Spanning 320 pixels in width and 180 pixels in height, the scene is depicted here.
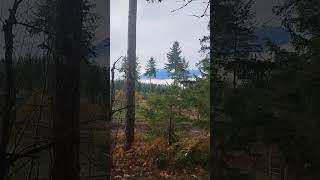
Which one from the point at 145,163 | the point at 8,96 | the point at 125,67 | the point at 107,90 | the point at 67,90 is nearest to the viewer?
the point at 8,96

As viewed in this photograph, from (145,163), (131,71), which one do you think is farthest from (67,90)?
(131,71)

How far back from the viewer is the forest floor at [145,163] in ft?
18.4

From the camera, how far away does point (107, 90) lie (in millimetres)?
3664

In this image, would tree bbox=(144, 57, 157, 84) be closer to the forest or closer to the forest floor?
the forest floor

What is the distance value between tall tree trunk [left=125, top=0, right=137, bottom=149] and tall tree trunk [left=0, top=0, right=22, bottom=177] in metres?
2.88

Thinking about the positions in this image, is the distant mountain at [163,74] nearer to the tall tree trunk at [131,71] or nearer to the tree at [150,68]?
the tree at [150,68]

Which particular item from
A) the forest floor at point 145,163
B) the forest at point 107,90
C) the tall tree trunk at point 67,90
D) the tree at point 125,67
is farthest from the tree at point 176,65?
the tall tree trunk at point 67,90

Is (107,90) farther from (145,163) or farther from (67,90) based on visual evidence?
(145,163)

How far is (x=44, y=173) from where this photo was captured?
333cm

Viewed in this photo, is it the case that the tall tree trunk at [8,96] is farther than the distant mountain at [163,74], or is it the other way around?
the distant mountain at [163,74]

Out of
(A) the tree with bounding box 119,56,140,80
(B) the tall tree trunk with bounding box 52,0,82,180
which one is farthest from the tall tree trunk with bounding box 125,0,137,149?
(B) the tall tree trunk with bounding box 52,0,82,180

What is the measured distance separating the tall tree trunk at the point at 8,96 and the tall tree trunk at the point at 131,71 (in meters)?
2.88

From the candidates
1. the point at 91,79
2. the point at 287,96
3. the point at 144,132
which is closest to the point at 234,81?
the point at 287,96

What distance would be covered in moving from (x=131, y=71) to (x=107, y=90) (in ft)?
9.00
